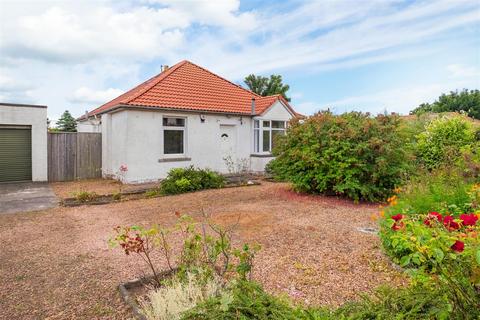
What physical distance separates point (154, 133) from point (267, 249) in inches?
324

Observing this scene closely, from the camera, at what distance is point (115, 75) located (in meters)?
13.7

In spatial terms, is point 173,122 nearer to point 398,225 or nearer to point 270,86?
point 398,225

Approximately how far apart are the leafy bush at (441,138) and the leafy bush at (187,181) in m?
8.19

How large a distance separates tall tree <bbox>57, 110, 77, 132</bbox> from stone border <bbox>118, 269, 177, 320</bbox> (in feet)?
120

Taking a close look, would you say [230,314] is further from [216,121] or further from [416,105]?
[416,105]

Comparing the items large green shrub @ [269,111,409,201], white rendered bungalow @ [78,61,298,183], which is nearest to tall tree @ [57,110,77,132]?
white rendered bungalow @ [78,61,298,183]

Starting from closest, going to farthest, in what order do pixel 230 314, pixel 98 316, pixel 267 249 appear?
1. pixel 230 314
2. pixel 98 316
3. pixel 267 249

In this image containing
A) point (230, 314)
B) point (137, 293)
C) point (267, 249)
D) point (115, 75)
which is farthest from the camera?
point (115, 75)

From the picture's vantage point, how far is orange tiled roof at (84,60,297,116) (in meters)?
11.5

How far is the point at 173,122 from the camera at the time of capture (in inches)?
475

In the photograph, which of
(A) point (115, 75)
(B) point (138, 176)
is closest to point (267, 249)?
(B) point (138, 176)

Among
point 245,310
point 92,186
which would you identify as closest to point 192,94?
point 92,186

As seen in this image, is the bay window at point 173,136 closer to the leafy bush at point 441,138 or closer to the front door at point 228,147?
the front door at point 228,147

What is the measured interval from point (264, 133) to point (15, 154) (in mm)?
10772
